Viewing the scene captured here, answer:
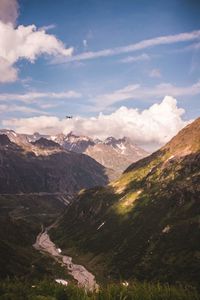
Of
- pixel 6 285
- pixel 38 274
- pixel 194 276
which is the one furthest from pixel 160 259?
pixel 6 285

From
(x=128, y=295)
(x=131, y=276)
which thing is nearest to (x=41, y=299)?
(x=128, y=295)

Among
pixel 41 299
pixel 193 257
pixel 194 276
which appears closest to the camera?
pixel 41 299

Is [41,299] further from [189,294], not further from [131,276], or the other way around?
[131,276]

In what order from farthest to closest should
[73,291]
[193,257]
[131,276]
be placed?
1. [131,276]
2. [193,257]
3. [73,291]

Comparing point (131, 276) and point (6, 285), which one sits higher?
point (6, 285)

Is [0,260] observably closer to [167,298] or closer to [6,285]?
[6,285]

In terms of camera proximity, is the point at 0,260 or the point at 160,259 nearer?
the point at 0,260
